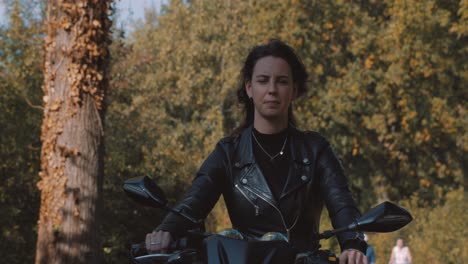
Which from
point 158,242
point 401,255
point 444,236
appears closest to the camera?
point 158,242

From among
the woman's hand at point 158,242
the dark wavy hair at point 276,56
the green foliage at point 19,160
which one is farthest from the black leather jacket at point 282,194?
the green foliage at point 19,160

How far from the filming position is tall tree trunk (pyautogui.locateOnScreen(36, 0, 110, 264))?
30.6 feet

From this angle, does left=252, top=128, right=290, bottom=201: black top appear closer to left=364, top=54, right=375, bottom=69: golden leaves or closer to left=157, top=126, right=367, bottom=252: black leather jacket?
left=157, top=126, right=367, bottom=252: black leather jacket

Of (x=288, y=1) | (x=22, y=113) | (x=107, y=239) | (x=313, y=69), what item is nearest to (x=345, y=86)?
(x=313, y=69)

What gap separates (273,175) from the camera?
404 centimetres

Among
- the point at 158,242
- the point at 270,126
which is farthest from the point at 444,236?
the point at 158,242

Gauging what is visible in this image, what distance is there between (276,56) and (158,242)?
1122 millimetres

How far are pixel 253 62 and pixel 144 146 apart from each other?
765 inches

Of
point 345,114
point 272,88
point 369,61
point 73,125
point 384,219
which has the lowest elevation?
point 384,219

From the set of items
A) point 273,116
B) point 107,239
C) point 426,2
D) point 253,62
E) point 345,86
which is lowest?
point 107,239

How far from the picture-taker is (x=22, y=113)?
17.9 meters

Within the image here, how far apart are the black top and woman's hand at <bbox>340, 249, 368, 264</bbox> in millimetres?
647

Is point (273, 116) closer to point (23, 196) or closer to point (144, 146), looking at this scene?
point (23, 196)

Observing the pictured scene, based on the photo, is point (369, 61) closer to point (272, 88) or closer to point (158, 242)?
point (272, 88)
